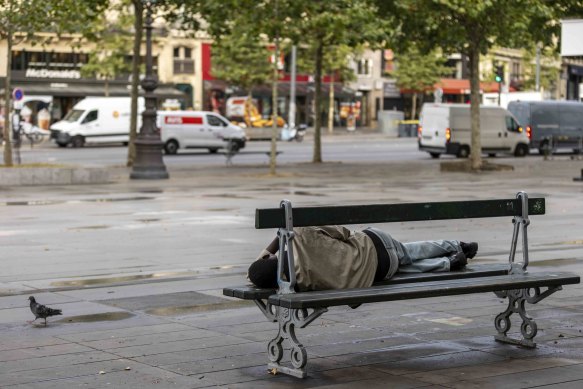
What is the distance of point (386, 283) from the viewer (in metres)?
7.72

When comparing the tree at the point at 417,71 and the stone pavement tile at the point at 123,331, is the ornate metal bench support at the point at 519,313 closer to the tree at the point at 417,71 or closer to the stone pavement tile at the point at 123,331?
the stone pavement tile at the point at 123,331

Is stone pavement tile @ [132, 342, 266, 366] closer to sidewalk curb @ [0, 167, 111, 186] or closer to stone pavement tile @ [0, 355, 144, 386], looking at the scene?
stone pavement tile @ [0, 355, 144, 386]

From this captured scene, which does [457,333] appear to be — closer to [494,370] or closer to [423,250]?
[423,250]

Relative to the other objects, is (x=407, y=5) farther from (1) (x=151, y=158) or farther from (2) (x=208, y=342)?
(2) (x=208, y=342)

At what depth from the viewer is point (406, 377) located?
707cm

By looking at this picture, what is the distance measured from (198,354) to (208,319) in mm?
1358

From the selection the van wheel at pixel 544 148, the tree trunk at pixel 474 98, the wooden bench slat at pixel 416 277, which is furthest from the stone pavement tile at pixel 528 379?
the van wheel at pixel 544 148

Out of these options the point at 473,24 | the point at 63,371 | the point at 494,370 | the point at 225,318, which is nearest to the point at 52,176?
the point at 473,24

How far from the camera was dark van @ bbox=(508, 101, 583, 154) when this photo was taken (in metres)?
50.5

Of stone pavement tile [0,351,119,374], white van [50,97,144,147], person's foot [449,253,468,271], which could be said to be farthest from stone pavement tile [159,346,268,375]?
white van [50,97,144,147]

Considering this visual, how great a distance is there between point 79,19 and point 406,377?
92.1ft

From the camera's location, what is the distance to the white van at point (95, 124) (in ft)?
177

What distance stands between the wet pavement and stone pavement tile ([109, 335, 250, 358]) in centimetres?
1

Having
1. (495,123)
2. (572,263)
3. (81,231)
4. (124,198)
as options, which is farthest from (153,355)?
(495,123)
